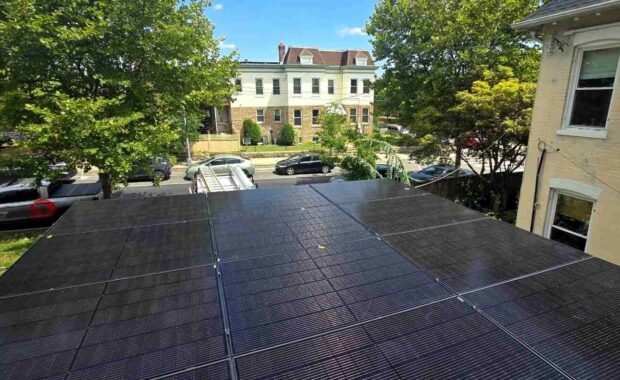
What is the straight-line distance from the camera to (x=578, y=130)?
7137 mm

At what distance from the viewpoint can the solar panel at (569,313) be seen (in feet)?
7.52

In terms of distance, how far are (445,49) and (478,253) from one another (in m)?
13.2

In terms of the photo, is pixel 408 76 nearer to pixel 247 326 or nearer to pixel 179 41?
pixel 179 41

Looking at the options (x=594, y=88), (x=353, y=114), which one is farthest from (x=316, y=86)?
(x=594, y=88)

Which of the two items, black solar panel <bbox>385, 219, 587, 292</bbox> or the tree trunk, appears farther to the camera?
the tree trunk

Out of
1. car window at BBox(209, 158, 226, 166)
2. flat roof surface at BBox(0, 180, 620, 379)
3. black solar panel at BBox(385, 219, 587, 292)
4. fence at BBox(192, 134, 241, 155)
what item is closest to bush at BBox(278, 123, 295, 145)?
fence at BBox(192, 134, 241, 155)

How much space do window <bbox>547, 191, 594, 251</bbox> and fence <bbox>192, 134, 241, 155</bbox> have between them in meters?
23.9

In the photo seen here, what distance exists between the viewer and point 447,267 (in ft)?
11.8

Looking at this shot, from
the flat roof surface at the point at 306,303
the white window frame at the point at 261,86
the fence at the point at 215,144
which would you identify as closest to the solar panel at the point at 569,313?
the flat roof surface at the point at 306,303

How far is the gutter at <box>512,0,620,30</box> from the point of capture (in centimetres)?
605

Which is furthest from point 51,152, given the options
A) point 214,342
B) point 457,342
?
point 457,342

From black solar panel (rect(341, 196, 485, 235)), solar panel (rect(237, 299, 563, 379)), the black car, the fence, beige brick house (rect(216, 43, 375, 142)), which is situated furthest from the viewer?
beige brick house (rect(216, 43, 375, 142))

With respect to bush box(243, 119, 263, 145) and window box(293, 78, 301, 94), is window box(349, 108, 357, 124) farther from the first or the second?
bush box(243, 119, 263, 145)

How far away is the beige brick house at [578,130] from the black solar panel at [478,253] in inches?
154
